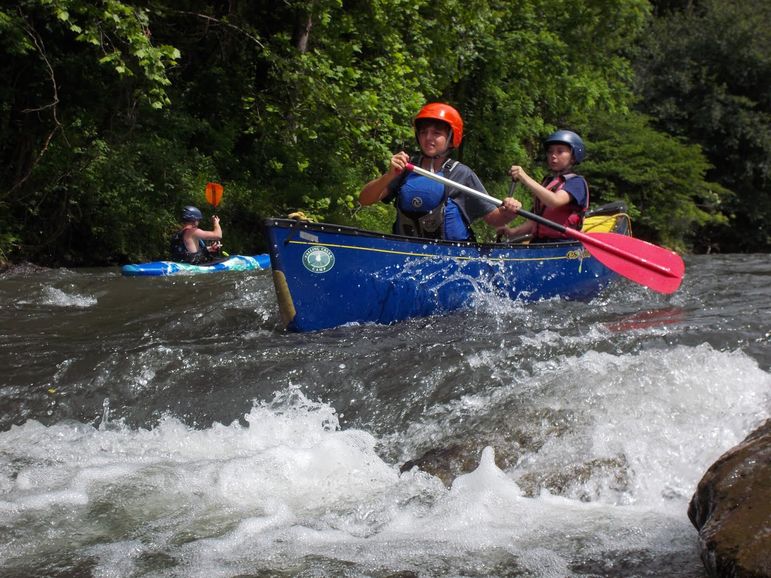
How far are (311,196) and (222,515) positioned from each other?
9208 millimetres

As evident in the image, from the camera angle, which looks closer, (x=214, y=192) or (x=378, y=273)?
(x=378, y=273)

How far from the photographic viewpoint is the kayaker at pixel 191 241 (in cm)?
991

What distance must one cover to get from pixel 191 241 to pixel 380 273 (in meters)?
4.47

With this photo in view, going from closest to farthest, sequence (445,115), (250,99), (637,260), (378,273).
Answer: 1. (378,273)
2. (445,115)
3. (637,260)
4. (250,99)

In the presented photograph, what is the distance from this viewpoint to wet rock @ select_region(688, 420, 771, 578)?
2.54 metres

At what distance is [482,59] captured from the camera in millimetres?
15367

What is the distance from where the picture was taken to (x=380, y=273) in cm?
607

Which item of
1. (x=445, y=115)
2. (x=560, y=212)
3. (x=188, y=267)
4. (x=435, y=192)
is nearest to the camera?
(x=445, y=115)

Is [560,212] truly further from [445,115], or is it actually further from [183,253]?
[183,253]

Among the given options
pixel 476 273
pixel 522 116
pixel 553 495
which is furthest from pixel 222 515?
pixel 522 116

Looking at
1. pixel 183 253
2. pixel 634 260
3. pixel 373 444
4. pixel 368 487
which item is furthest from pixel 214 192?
pixel 368 487

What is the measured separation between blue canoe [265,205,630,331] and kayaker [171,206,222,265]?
420cm

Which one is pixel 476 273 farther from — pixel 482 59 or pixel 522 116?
pixel 522 116

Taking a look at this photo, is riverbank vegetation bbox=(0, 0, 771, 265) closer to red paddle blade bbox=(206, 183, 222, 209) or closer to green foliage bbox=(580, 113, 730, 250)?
green foliage bbox=(580, 113, 730, 250)
